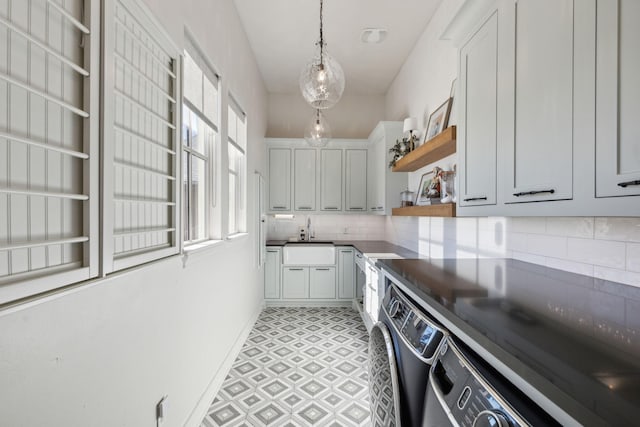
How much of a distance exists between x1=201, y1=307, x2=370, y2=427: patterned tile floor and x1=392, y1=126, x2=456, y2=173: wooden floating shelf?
1.86 meters

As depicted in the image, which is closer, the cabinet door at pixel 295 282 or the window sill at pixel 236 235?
the window sill at pixel 236 235

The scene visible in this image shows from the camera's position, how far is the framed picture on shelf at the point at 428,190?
2410 mm

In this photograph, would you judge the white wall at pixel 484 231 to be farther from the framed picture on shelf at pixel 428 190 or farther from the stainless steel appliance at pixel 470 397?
the stainless steel appliance at pixel 470 397

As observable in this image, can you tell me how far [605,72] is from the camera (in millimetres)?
855

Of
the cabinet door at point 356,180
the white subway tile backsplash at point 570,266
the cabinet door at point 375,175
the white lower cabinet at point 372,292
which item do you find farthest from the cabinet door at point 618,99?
the cabinet door at point 356,180

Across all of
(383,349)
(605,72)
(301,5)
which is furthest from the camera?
(301,5)

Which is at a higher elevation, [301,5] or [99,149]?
[301,5]

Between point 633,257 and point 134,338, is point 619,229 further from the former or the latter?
point 134,338

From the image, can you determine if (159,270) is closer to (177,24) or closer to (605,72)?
(177,24)

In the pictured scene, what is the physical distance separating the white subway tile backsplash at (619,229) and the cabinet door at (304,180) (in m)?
3.39

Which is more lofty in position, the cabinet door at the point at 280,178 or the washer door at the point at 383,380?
the cabinet door at the point at 280,178

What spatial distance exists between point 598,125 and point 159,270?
1707 millimetres

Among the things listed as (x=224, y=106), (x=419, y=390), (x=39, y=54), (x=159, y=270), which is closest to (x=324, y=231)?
(x=224, y=106)

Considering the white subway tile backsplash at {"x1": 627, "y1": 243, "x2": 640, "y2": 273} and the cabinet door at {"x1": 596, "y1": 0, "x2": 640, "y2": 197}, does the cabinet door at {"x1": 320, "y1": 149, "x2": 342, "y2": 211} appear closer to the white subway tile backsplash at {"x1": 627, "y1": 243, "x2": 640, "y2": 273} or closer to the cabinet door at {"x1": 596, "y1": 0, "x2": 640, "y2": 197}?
the white subway tile backsplash at {"x1": 627, "y1": 243, "x2": 640, "y2": 273}
